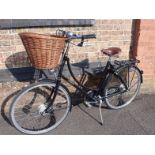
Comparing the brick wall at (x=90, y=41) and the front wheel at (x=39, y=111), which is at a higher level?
the brick wall at (x=90, y=41)

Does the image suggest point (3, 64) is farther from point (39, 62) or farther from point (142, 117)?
point (142, 117)

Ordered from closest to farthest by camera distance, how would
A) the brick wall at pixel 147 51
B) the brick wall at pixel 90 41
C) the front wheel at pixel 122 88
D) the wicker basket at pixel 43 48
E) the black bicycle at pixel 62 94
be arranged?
the wicker basket at pixel 43 48
the black bicycle at pixel 62 94
the brick wall at pixel 90 41
the front wheel at pixel 122 88
the brick wall at pixel 147 51

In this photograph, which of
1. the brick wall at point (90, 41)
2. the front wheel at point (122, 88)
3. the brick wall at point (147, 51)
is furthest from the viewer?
the brick wall at point (147, 51)

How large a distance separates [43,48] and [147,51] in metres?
2.10


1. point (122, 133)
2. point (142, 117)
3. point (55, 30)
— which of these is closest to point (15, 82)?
point (55, 30)

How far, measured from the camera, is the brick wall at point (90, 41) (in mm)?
3701

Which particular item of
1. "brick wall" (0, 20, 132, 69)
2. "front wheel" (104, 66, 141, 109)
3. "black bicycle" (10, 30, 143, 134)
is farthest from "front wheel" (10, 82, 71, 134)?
"front wheel" (104, 66, 141, 109)

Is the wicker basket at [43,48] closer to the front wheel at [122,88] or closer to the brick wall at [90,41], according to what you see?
the brick wall at [90,41]

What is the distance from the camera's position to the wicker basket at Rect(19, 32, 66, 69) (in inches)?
110

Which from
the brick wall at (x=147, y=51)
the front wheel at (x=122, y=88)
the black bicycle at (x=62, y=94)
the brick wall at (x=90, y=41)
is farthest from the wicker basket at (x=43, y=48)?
the brick wall at (x=147, y=51)

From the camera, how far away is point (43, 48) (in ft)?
9.34

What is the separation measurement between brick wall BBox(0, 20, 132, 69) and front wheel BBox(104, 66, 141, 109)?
0.40 meters

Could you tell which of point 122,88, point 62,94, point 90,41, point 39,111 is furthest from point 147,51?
point 39,111

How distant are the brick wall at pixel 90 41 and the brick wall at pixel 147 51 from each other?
0.20m
